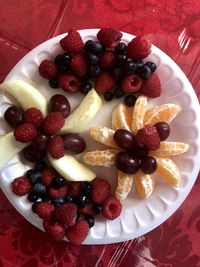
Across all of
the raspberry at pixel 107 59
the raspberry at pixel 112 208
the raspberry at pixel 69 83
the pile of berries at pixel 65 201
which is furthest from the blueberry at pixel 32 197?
the raspberry at pixel 107 59

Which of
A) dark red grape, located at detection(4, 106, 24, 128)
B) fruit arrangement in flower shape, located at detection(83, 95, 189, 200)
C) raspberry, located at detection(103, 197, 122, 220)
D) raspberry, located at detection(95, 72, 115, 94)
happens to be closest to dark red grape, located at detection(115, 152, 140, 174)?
fruit arrangement in flower shape, located at detection(83, 95, 189, 200)

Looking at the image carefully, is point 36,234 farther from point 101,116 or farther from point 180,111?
point 180,111

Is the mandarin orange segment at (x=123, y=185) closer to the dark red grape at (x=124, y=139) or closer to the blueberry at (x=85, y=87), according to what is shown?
the dark red grape at (x=124, y=139)

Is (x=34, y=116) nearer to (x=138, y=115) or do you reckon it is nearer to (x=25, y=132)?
(x=25, y=132)

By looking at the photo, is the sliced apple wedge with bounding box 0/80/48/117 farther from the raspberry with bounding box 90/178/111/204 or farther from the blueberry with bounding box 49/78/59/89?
the raspberry with bounding box 90/178/111/204

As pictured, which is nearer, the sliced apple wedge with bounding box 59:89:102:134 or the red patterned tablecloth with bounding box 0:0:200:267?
the sliced apple wedge with bounding box 59:89:102:134

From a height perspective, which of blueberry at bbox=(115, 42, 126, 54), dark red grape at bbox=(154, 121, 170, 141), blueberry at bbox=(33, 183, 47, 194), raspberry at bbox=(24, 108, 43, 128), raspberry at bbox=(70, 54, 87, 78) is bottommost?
blueberry at bbox=(33, 183, 47, 194)
